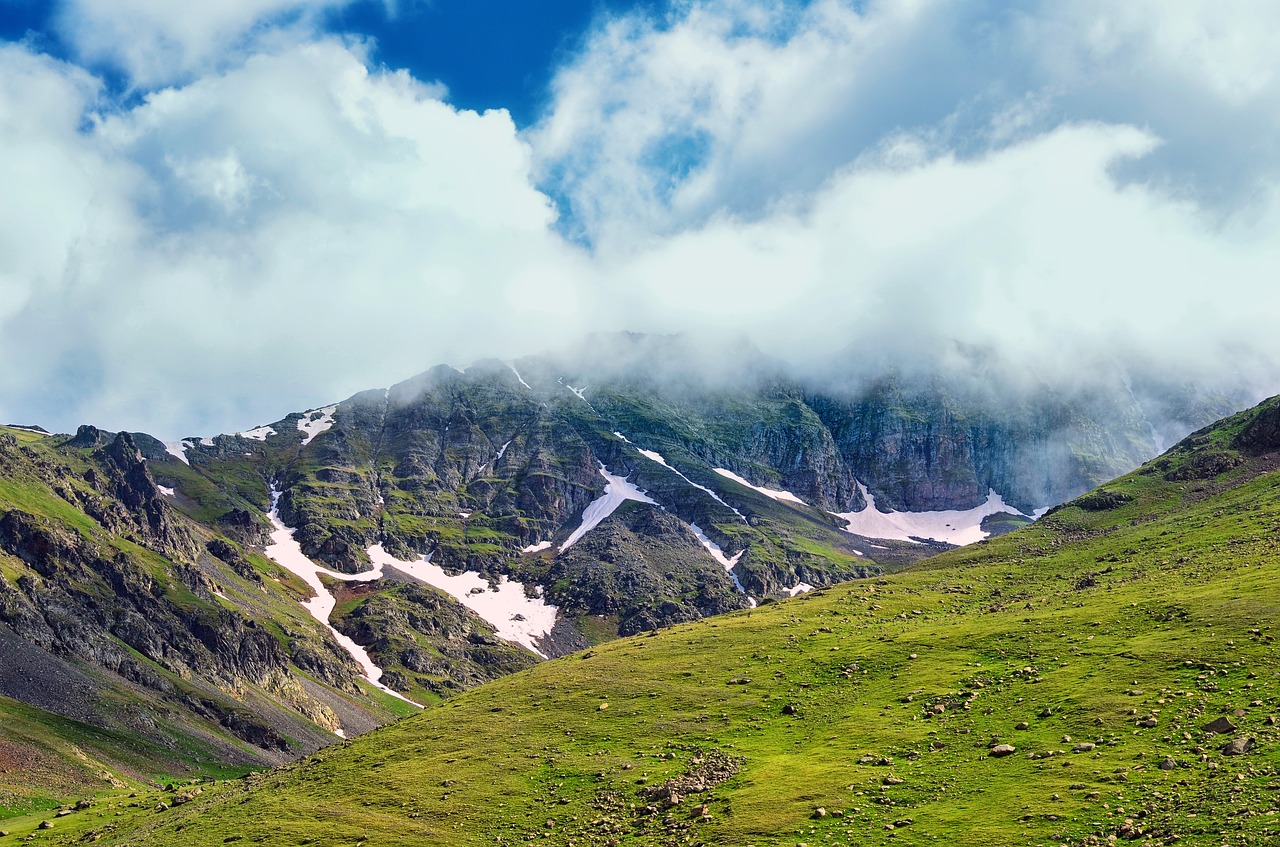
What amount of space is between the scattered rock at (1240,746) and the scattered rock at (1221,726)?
2362mm

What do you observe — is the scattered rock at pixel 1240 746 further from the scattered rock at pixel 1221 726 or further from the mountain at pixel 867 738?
the scattered rock at pixel 1221 726

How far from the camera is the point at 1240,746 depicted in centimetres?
5006

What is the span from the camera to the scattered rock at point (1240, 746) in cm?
4992

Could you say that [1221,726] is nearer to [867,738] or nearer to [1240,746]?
[1240,746]

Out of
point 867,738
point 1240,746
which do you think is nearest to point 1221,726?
point 1240,746

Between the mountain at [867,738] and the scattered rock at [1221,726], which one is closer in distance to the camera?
the mountain at [867,738]

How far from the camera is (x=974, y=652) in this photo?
84.2 m

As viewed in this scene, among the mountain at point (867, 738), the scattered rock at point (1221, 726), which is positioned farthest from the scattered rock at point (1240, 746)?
the scattered rock at point (1221, 726)

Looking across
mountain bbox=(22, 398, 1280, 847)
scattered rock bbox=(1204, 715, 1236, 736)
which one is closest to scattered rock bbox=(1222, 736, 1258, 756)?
mountain bbox=(22, 398, 1280, 847)

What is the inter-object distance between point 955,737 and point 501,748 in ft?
127

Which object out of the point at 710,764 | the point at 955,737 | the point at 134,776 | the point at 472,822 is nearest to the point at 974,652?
the point at 955,737

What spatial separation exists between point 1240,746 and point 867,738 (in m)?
24.9

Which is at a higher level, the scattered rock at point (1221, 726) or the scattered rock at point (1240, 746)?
the scattered rock at point (1221, 726)

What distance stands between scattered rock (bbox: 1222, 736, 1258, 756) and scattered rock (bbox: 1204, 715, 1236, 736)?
7.75 ft
